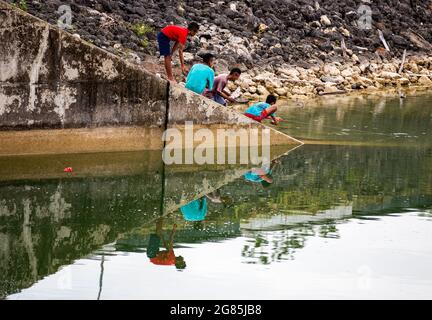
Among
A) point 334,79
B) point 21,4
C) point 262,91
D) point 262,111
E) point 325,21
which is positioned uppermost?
point 325,21

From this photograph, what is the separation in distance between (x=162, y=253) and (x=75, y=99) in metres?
4.73

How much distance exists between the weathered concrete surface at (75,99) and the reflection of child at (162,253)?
376cm

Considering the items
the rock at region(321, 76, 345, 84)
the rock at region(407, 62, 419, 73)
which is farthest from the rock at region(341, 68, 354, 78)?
the rock at region(407, 62, 419, 73)

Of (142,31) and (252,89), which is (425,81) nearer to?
(252,89)

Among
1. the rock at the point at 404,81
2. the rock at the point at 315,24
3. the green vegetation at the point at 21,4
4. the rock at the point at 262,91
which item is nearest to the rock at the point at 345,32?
the rock at the point at 315,24

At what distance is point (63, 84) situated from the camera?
42.1 ft

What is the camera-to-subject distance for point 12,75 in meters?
12.5

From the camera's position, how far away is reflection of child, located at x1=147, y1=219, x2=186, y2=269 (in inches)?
335

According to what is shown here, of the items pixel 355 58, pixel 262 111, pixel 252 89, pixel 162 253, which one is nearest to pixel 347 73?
pixel 355 58

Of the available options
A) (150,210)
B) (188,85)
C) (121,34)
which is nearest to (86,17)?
(121,34)

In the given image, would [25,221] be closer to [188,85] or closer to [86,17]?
[188,85]

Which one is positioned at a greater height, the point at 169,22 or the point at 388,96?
the point at 169,22

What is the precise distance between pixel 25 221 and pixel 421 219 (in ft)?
15.1

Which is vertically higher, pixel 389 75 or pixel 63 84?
pixel 389 75
